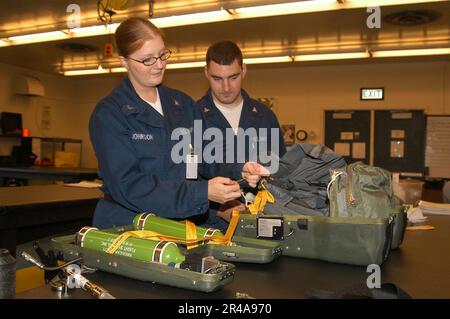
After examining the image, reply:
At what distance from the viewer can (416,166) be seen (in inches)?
279

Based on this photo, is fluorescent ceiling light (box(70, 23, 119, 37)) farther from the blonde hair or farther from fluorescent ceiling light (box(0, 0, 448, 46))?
the blonde hair

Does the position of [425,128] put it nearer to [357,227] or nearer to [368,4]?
[368,4]

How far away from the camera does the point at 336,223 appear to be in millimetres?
1207

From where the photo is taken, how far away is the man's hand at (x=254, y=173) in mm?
1538

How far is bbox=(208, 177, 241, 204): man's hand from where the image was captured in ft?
4.45

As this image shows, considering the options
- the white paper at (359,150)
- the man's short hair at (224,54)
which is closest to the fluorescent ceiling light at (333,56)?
the white paper at (359,150)

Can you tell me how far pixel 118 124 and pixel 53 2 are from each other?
410 cm

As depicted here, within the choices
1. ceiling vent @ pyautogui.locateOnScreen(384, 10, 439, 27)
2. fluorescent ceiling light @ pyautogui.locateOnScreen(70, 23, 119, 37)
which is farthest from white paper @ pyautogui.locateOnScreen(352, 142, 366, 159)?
fluorescent ceiling light @ pyautogui.locateOnScreen(70, 23, 119, 37)

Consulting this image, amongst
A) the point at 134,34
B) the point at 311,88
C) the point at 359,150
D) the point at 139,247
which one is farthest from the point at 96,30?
the point at 359,150

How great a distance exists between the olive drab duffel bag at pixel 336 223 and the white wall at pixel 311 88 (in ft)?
20.2

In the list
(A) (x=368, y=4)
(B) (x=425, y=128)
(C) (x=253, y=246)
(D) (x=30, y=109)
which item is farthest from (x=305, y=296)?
(D) (x=30, y=109)

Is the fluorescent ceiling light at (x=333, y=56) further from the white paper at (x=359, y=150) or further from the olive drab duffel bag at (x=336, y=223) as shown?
the olive drab duffel bag at (x=336, y=223)

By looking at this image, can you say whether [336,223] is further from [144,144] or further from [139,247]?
[144,144]

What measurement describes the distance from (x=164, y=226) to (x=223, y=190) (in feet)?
0.77
